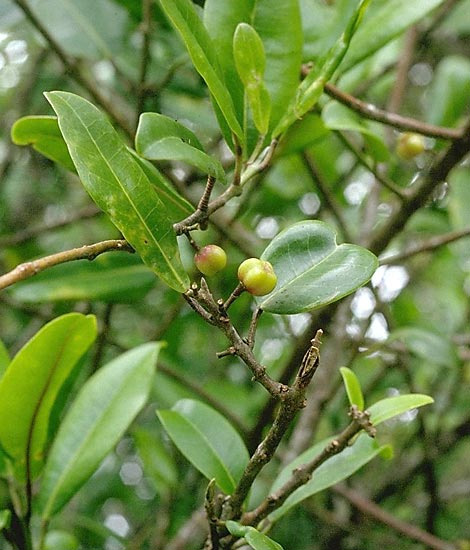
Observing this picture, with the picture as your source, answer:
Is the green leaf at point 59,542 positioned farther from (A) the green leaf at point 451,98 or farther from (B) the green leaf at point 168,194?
(A) the green leaf at point 451,98

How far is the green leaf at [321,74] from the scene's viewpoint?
1.96 feet

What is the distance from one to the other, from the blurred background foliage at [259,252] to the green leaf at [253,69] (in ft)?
0.63

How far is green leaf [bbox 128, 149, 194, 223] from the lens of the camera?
59cm

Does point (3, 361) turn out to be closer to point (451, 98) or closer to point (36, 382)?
point (36, 382)

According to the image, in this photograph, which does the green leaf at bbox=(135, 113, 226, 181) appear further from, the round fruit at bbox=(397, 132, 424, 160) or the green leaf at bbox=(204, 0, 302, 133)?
the round fruit at bbox=(397, 132, 424, 160)

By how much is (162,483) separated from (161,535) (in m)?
0.11

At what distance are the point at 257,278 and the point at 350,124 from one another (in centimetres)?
33

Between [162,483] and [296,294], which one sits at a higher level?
[296,294]

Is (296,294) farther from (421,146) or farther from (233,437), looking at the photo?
(421,146)

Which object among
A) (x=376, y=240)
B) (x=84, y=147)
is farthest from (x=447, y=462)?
(x=84, y=147)

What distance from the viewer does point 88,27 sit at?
48.2 inches

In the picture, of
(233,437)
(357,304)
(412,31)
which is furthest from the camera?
(357,304)

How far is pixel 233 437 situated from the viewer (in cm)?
73

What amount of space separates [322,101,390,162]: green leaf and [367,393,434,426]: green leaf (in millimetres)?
292
